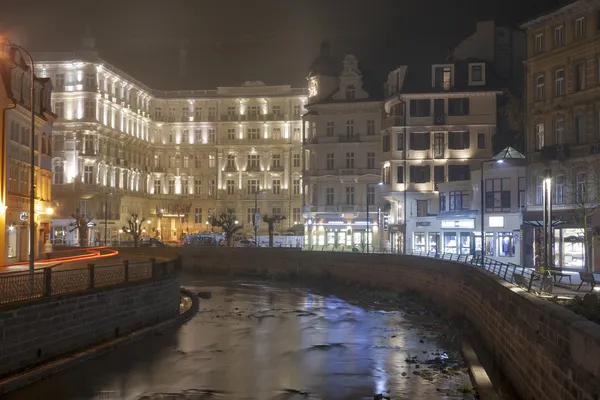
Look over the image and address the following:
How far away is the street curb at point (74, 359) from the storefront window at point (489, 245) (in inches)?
1301

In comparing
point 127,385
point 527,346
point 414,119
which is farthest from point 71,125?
point 527,346

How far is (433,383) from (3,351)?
49.1 ft

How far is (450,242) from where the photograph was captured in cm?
7388

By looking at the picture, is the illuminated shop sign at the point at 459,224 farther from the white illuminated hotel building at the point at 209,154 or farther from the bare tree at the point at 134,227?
the white illuminated hotel building at the point at 209,154

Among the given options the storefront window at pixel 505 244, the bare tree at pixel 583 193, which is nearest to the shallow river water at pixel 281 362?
the bare tree at pixel 583 193

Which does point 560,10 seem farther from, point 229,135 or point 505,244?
point 229,135

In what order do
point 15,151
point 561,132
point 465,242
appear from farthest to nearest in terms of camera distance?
point 465,242 → point 561,132 → point 15,151

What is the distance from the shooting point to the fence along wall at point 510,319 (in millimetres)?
16625

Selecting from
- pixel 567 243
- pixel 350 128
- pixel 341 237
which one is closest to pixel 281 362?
pixel 567 243

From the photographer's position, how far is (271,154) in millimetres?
124000

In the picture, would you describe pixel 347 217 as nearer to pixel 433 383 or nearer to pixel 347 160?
pixel 347 160

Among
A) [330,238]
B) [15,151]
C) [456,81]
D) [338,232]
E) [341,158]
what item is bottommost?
[330,238]

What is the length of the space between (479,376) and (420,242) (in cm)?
5175

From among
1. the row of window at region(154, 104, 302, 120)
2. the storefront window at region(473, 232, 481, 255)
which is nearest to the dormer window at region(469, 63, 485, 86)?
the storefront window at region(473, 232, 481, 255)
